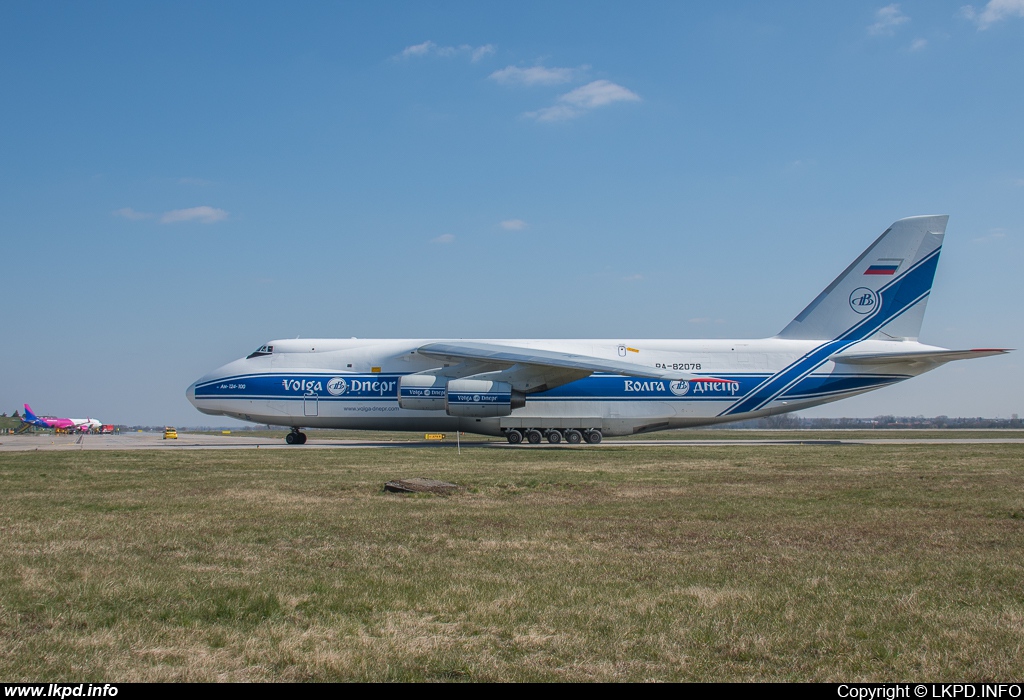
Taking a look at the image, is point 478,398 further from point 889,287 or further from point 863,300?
point 889,287

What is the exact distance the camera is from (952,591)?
595 cm

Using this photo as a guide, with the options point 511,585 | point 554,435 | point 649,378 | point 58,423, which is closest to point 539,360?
point 554,435

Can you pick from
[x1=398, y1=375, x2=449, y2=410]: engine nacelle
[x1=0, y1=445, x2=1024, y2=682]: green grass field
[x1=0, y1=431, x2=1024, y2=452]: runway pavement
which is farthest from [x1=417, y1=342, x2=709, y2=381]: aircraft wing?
[x1=0, y1=445, x2=1024, y2=682]: green grass field

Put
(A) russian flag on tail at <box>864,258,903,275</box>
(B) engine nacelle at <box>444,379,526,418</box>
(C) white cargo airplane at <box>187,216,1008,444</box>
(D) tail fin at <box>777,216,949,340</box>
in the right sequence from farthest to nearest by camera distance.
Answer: (A) russian flag on tail at <box>864,258,903,275</box>, (D) tail fin at <box>777,216,949,340</box>, (C) white cargo airplane at <box>187,216,1008,444</box>, (B) engine nacelle at <box>444,379,526,418</box>

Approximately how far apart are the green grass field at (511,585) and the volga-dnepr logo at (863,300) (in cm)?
2042

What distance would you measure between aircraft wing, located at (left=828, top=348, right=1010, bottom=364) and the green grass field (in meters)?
18.3

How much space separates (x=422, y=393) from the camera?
2936 cm

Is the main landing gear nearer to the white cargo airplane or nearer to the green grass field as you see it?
the white cargo airplane

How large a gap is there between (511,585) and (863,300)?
29.8m

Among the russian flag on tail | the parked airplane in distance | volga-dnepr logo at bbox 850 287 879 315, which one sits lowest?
the parked airplane in distance
